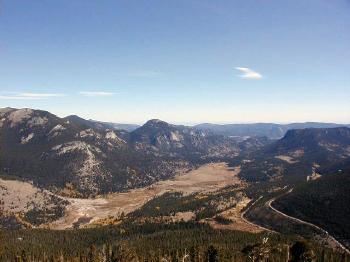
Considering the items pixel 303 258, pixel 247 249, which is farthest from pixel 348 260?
pixel 247 249

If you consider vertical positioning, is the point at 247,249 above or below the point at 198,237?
above

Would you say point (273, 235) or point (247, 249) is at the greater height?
point (247, 249)

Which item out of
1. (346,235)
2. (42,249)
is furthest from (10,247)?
(346,235)

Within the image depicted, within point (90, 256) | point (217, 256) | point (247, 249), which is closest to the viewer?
point (247, 249)

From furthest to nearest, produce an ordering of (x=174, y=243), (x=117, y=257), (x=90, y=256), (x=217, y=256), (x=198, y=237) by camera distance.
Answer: (x=198, y=237), (x=174, y=243), (x=90, y=256), (x=117, y=257), (x=217, y=256)

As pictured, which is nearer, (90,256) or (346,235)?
(90,256)

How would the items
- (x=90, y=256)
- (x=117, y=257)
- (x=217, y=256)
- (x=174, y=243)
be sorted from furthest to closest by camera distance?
1. (x=174, y=243)
2. (x=90, y=256)
3. (x=117, y=257)
4. (x=217, y=256)

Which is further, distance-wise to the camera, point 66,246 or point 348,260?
point 66,246

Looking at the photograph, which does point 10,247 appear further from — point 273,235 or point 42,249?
point 273,235

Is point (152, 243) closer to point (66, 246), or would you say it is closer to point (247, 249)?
point (66, 246)
